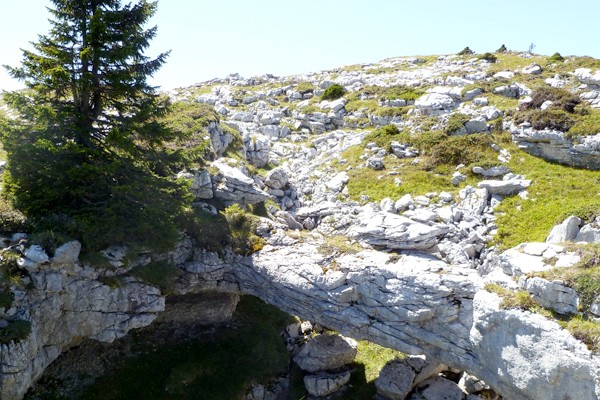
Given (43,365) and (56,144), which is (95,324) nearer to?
(43,365)

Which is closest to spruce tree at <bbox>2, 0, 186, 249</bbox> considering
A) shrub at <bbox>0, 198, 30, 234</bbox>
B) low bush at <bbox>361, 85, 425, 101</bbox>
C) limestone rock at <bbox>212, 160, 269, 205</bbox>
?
shrub at <bbox>0, 198, 30, 234</bbox>

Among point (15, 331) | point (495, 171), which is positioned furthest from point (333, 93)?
point (15, 331)

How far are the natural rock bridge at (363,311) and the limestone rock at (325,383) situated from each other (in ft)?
13.8

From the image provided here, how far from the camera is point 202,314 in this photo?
80.9 ft

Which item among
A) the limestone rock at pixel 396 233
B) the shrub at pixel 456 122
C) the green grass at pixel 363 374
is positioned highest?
the shrub at pixel 456 122

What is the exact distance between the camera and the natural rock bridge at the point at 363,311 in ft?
46.8

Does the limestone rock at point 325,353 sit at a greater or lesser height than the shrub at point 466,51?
lesser

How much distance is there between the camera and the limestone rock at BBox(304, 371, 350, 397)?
2130 cm

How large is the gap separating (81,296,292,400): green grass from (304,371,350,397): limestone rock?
215 centimetres

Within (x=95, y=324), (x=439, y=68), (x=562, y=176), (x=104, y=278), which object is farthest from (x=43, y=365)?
(x=439, y=68)

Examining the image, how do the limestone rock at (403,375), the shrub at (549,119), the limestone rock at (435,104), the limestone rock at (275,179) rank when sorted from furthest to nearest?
1. the limestone rock at (435,104)
2. the limestone rock at (275,179)
3. the shrub at (549,119)
4. the limestone rock at (403,375)

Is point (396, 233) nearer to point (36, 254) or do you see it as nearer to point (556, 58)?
point (36, 254)

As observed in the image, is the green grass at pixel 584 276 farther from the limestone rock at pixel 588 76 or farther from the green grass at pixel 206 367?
the limestone rock at pixel 588 76

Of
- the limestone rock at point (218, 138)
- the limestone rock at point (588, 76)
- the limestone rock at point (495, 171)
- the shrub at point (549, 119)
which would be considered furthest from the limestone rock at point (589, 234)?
the limestone rock at point (588, 76)
